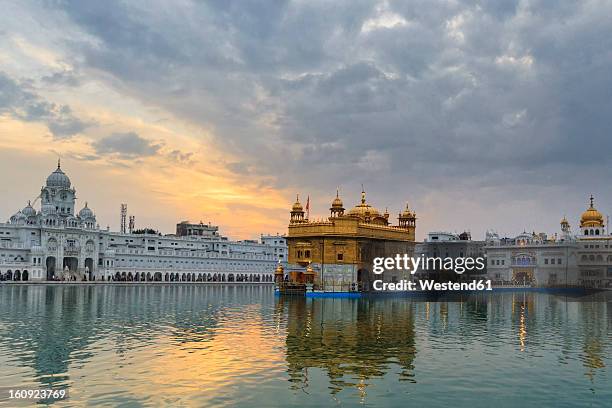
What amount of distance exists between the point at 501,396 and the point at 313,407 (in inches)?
209

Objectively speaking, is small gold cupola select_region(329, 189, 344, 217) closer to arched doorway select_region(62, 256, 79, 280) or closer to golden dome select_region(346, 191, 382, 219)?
golden dome select_region(346, 191, 382, 219)

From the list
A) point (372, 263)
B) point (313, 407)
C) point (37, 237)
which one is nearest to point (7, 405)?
point (313, 407)

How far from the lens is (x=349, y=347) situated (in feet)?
78.0

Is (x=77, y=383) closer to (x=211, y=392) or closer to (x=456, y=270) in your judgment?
(x=211, y=392)

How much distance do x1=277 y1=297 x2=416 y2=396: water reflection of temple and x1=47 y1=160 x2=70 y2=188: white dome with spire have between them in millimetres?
89038

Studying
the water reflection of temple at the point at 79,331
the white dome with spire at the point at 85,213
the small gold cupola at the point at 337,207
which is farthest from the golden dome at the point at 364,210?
the white dome with spire at the point at 85,213

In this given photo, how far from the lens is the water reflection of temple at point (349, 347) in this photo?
18297 millimetres

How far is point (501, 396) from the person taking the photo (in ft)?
53.0

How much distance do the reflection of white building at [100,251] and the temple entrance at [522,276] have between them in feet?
172

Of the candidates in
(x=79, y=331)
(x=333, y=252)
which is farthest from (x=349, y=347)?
(x=333, y=252)

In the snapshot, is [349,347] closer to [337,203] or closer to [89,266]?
[337,203]

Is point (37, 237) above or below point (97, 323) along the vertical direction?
above

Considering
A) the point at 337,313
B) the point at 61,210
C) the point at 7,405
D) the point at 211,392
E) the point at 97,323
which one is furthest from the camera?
the point at 61,210

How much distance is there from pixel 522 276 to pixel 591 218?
16578mm
